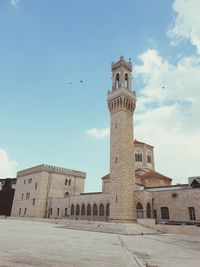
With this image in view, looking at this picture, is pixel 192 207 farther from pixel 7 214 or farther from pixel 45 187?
pixel 7 214

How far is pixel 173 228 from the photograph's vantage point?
2320 cm

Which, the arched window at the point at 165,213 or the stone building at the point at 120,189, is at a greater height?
the stone building at the point at 120,189

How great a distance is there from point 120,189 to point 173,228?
7.33 m

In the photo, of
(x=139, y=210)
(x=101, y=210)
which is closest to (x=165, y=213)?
(x=139, y=210)

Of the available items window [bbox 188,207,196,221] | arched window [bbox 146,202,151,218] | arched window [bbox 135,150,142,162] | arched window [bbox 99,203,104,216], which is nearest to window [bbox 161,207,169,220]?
arched window [bbox 146,202,151,218]

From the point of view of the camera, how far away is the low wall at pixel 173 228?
72.1 ft

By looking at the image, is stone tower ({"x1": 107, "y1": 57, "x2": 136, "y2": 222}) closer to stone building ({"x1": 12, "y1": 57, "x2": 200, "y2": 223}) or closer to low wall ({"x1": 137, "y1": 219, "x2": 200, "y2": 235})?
stone building ({"x1": 12, "y1": 57, "x2": 200, "y2": 223})

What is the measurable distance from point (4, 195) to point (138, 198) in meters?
38.7

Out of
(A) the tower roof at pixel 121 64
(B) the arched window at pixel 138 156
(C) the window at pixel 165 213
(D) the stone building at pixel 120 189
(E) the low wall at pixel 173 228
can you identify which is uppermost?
(A) the tower roof at pixel 121 64


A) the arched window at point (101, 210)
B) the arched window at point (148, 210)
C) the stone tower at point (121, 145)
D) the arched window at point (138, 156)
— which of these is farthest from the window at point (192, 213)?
the arched window at point (138, 156)

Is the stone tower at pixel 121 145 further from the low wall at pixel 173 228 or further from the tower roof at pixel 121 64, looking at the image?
the low wall at pixel 173 228

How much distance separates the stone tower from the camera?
2719 cm

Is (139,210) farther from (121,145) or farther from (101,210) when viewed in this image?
(121,145)

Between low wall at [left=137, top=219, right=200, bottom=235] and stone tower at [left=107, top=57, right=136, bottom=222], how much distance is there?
2.26 metres
